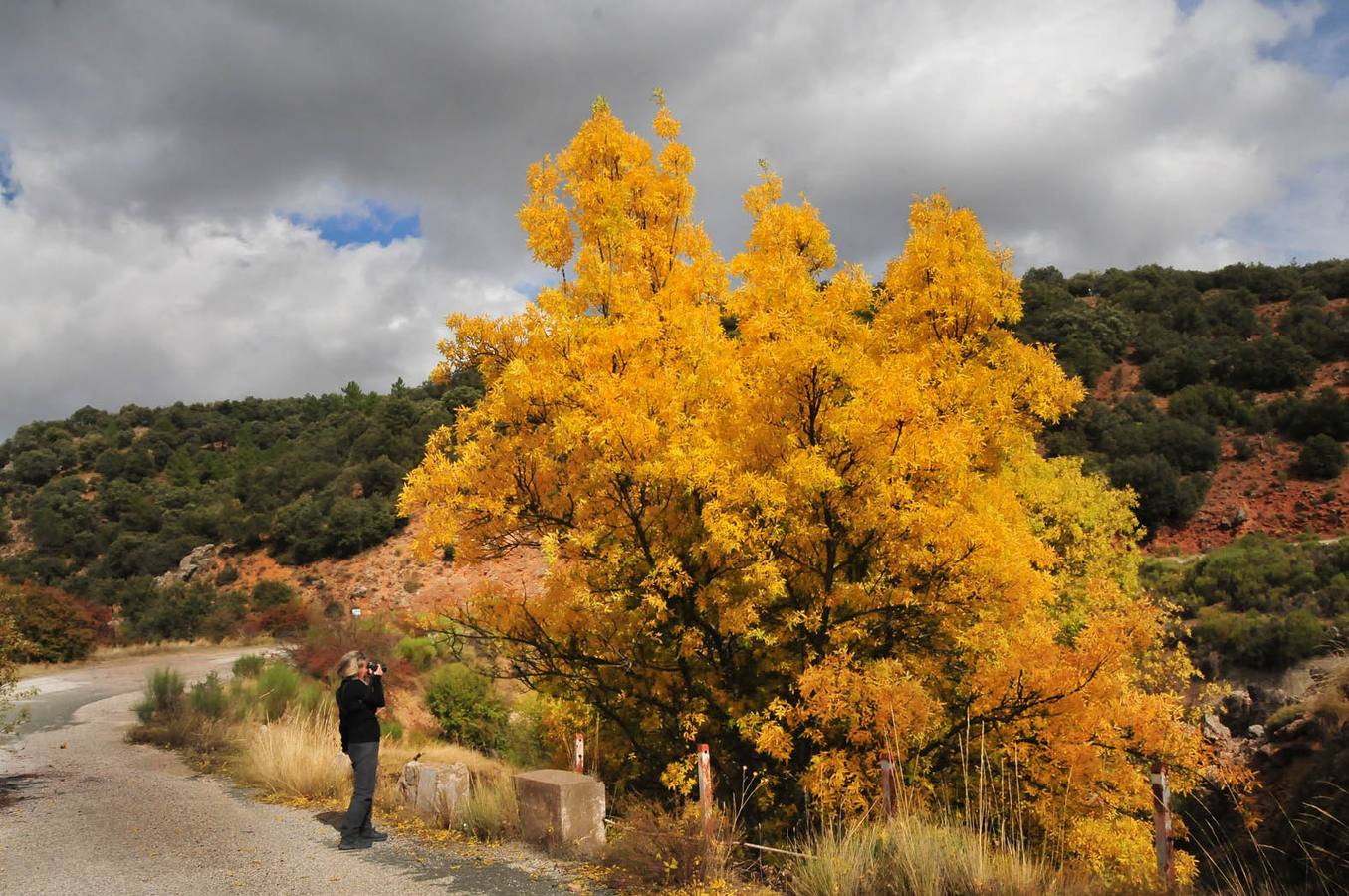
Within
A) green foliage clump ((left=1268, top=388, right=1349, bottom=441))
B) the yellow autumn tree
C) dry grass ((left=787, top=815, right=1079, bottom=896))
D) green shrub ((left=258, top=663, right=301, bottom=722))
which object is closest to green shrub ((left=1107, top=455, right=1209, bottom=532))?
green foliage clump ((left=1268, top=388, right=1349, bottom=441))

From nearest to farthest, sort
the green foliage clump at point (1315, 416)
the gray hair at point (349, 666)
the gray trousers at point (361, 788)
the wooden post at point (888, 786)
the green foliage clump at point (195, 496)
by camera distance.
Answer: the wooden post at point (888, 786) → the gray trousers at point (361, 788) → the gray hair at point (349, 666) → the green foliage clump at point (1315, 416) → the green foliage clump at point (195, 496)

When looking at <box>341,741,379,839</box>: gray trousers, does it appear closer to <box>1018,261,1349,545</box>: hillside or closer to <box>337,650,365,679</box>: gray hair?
<box>337,650,365,679</box>: gray hair

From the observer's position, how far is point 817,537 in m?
7.91

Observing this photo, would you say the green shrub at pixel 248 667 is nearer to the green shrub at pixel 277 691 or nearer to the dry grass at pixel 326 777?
the green shrub at pixel 277 691

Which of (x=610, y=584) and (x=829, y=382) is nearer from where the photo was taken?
(x=829, y=382)

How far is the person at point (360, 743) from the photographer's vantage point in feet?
24.4

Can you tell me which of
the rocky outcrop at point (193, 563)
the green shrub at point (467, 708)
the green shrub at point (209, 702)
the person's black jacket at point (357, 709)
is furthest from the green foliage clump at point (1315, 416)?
the rocky outcrop at point (193, 563)

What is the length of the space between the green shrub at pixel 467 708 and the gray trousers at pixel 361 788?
10.6 metres

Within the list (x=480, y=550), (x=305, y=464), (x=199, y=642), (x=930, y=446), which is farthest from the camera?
(x=305, y=464)

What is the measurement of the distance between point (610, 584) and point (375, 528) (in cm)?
4072

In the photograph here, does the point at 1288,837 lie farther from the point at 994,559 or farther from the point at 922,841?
the point at 922,841

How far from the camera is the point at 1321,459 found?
38.9 meters

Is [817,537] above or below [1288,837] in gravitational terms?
above

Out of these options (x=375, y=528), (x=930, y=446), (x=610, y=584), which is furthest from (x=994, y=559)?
(x=375, y=528)
